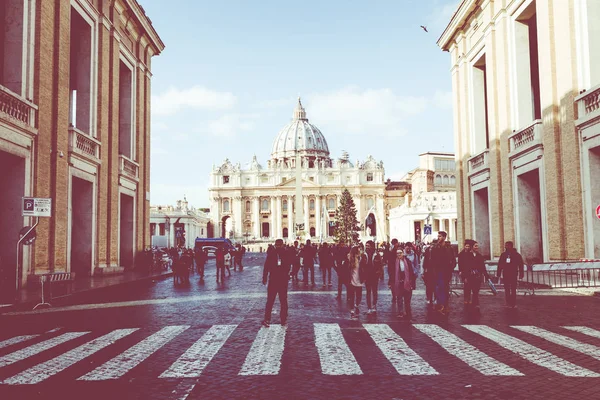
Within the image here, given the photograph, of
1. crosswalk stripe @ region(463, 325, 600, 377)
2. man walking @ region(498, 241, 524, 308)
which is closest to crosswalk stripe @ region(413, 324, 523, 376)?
crosswalk stripe @ region(463, 325, 600, 377)

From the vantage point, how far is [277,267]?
10.7m

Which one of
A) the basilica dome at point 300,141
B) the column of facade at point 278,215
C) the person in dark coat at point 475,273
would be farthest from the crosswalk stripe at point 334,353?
the basilica dome at point 300,141

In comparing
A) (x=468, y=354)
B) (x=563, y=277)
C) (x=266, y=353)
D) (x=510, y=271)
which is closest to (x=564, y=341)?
(x=468, y=354)

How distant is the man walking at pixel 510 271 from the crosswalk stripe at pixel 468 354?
356cm

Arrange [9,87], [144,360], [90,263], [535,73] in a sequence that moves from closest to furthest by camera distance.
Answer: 1. [144,360]
2. [9,87]
3. [90,263]
4. [535,73]

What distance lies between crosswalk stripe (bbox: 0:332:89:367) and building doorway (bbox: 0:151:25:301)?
7932 mm

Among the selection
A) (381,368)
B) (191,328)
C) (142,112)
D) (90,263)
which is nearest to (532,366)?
(381,368)

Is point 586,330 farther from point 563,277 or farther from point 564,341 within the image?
point 563,277

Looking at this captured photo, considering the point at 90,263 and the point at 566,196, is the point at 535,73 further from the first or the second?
the point at 90,263

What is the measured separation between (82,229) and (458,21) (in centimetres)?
1890

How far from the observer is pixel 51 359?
23.6ft

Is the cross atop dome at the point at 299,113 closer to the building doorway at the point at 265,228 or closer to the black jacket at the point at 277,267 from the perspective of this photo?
the building doorway at the point at 265,228

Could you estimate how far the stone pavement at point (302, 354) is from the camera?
5703mm

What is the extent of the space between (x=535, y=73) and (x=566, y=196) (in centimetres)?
762
